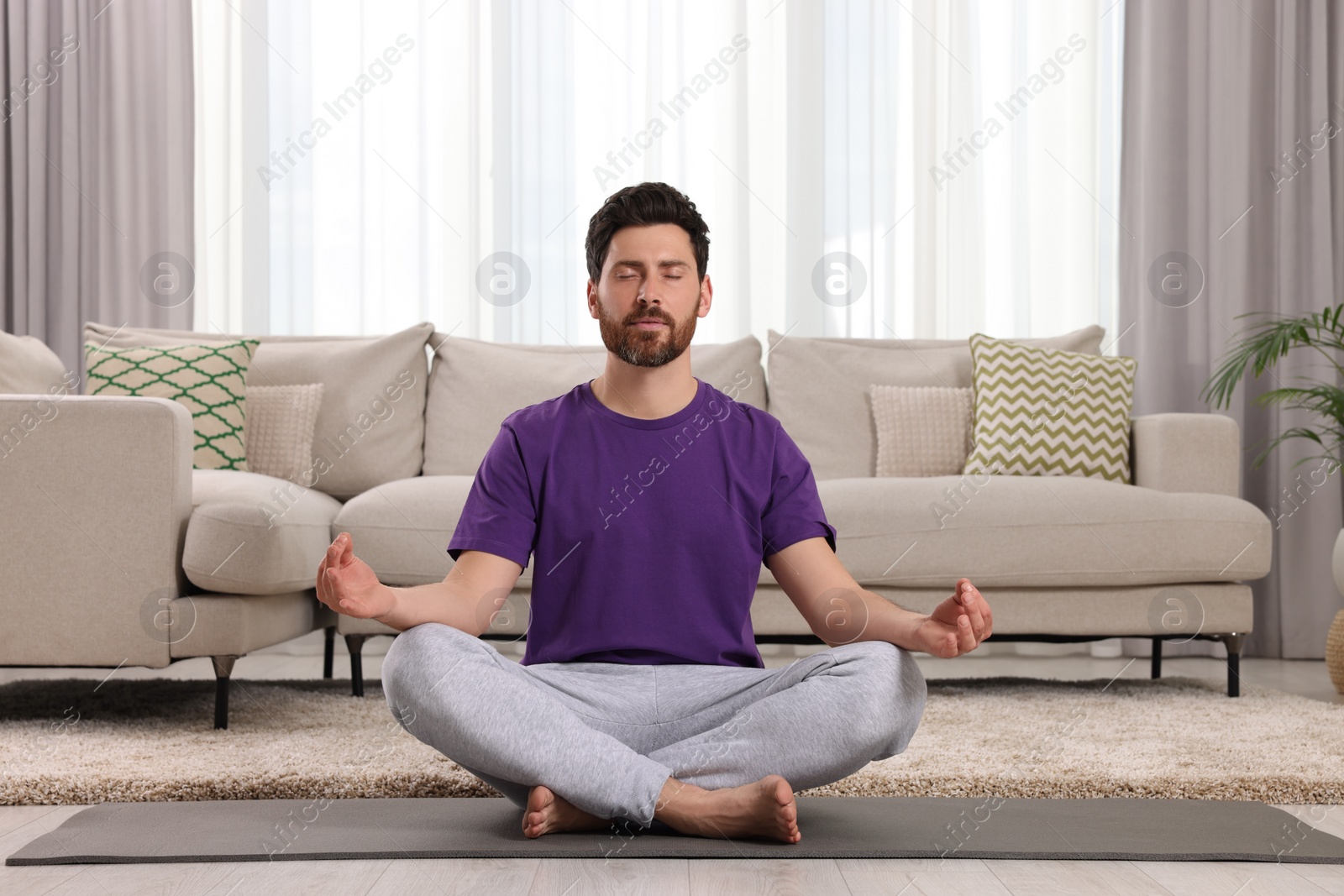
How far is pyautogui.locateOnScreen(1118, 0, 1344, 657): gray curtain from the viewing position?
3584 mm

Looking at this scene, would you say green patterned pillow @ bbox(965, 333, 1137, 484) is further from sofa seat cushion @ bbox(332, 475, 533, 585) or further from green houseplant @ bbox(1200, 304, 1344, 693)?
sofa seat cushion @ bbox(332, 475, 533, 585)

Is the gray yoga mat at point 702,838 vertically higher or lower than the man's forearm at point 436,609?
lower

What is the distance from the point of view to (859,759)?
1.30 metres

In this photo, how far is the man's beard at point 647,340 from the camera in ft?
4.91

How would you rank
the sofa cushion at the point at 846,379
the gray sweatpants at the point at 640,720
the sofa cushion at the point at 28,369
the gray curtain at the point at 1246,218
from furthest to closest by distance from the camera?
the gray curtain at the point at 1246,218 → the sofa cushion at the point at 846,379 → the sofa cushion at the point at 28,369 → the gray sweatpants at the point at 640,720

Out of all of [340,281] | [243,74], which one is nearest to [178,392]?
[340,281]

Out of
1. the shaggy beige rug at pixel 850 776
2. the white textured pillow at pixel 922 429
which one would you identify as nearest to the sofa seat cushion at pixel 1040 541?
the shaggy beige rug at pixel 850 776

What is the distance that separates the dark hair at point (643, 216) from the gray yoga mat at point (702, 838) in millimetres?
774

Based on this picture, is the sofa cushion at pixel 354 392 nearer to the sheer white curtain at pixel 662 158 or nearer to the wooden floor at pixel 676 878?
the sheer white curtain at pixel 662 158

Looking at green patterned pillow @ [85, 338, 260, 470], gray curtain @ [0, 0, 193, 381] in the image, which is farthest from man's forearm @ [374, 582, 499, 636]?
gray curtain @ [0, 0, 193, 381]

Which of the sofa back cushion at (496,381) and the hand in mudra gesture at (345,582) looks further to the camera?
the sofa back cushion at (496,381)

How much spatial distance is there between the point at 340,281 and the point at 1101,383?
257 centimetres

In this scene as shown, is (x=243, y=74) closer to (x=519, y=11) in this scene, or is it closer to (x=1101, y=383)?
(x=519, y=11)

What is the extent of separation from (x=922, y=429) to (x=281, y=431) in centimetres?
168
